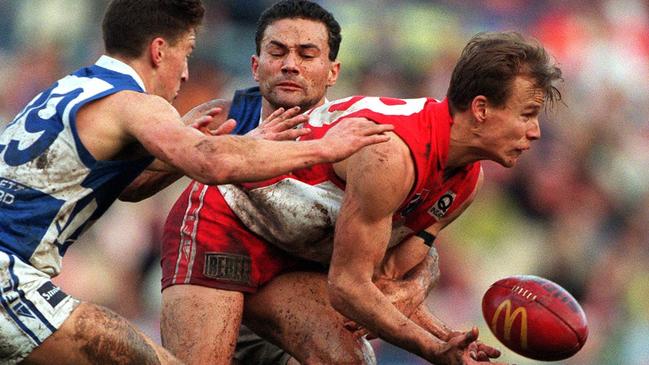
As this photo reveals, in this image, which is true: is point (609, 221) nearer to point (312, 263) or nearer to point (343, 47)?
point (343, 47)

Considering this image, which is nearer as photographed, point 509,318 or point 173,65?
point 173,65

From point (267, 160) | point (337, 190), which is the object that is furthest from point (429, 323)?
point (267, 160)

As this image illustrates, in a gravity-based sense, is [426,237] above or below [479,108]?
below

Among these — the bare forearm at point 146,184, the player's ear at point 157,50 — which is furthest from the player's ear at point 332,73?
the player's ear at point 157,50

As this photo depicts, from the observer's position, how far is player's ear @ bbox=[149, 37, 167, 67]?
5.32m

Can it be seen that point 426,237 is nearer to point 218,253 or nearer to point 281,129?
point 218,253

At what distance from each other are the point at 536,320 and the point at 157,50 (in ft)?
6.90

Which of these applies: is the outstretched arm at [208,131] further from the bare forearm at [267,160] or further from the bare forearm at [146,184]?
the bare forearm at [267,160]

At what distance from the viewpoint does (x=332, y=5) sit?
9742 millimetres

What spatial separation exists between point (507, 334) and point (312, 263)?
39.9 inches

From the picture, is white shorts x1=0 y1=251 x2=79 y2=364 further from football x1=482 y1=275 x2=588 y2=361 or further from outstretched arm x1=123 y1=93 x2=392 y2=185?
football x1=482 y1=275 x2=588 y2=361

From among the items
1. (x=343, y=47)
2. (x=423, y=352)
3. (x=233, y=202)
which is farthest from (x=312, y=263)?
(x=343, y=47)

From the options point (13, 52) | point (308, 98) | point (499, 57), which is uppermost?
point (499, 57)

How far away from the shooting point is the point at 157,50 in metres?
5.34
